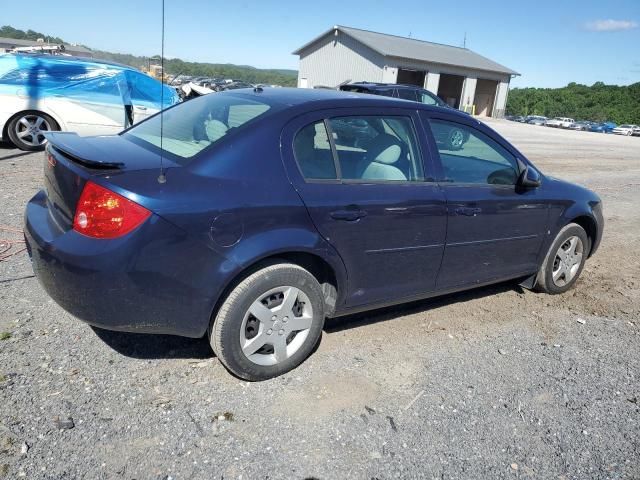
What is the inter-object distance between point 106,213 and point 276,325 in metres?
1.13

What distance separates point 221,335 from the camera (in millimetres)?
2836

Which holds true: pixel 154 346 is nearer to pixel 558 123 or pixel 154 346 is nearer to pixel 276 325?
pixel 276 325

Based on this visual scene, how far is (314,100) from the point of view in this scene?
3238 mm

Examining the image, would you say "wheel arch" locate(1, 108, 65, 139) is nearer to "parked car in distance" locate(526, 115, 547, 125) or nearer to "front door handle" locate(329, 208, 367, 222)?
"front door handle" locate(329, 208, 367, 222)

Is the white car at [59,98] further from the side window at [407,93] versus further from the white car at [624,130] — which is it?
the white car at [624,130]

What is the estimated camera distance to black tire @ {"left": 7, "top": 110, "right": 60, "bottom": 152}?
30.1 feet

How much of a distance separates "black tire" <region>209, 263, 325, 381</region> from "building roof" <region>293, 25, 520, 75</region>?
36.8 m

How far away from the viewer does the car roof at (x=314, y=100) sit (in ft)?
10.5

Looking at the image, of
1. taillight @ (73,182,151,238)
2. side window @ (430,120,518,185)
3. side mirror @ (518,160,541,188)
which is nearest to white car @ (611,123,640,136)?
side mirror @ (518,160,541,188)

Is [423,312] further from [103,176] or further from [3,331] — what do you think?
[3,331]

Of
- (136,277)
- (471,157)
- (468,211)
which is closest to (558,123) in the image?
(471,157)

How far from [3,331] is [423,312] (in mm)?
3011

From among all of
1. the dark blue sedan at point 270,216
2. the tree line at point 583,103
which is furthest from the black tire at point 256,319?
the tree line at point 583,103

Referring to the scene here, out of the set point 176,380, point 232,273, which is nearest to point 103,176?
point 232,273
